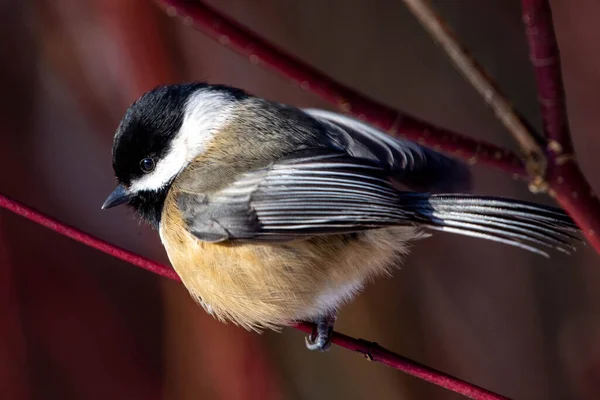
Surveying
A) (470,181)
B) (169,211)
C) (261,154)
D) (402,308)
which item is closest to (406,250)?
(470,181)

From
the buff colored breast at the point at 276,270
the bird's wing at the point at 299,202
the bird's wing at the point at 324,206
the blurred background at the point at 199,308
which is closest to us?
the bird's wing at the point at 324,206

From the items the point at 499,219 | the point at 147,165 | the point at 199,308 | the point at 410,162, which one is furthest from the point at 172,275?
the point at 199,308

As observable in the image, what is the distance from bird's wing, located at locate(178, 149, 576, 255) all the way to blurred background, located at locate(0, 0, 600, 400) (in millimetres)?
1051

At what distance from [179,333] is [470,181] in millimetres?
1202

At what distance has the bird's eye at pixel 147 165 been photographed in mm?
1267

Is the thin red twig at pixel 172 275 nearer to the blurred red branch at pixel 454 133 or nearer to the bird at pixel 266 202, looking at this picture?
the bird at pixel 266 202

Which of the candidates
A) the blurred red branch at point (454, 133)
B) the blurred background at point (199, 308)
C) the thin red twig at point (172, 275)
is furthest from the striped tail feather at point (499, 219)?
the blurred background at point (199, 308)

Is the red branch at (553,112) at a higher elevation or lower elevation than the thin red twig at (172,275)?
higher

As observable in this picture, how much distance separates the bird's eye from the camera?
1.27 metres

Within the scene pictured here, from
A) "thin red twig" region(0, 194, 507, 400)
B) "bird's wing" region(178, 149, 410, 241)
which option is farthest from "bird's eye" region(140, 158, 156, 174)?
"thin red twig" region(0, 194, 507, 400)

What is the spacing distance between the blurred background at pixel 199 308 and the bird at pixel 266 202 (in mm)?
903

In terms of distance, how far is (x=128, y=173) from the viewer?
4.17 ft

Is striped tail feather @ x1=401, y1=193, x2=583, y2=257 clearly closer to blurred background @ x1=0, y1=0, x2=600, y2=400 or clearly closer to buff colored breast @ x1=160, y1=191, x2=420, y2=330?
buff colored breast @ x1=160, y1=191, x2=420, y2=330

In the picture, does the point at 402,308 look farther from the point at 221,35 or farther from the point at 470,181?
the point at 221,35
